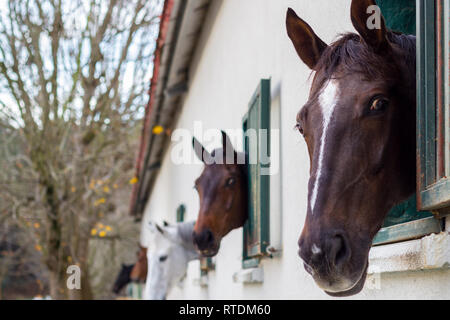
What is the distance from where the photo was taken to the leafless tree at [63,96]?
10797 millimetres

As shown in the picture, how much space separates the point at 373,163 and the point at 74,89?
9.63 meters

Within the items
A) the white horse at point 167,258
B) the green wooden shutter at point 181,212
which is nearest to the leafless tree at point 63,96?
the green wooden shutter at point 181,212

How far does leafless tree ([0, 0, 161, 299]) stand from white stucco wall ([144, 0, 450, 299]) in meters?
3.31

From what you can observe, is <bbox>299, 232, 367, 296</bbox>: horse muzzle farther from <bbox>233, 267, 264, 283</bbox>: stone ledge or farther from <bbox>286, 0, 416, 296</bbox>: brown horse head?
<bbox>233, 267, 264, 283</bbox>: stone ledge

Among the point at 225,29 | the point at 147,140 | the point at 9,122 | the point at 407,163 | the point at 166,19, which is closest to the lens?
the point at 407,163

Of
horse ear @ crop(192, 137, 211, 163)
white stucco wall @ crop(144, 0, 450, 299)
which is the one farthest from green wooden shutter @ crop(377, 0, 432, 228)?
horse ear @ crop(192, 137, 211, 163)

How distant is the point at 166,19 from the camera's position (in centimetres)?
826

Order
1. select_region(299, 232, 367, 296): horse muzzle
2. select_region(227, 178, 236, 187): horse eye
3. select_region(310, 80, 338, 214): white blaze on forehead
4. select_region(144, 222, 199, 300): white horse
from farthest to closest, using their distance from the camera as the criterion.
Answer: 1. select_region(144, 222, 199, 300): white horse
2. select_region(227, 178, 236, 187): horse eye
3. select_region(310, 80, 338, 214): white blaze on forehead
4. select_region(299, 232, 367, 296): horse muzzle

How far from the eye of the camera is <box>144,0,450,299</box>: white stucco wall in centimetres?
281

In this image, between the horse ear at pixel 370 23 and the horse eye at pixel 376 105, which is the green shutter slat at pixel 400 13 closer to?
the horse ear at pixel 370 23

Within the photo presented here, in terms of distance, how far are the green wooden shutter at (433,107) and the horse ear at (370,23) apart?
111mm
